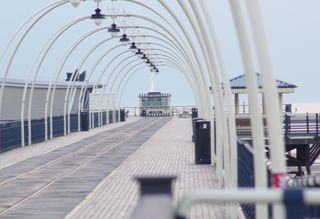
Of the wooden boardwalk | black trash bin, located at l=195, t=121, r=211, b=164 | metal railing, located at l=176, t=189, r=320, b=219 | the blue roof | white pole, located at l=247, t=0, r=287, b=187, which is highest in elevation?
the blue roof

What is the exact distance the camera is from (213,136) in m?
20.6

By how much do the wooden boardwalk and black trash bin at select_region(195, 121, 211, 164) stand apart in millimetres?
345

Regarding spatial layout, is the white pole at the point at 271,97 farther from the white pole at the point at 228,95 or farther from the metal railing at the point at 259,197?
the white pole at the point at 228,95

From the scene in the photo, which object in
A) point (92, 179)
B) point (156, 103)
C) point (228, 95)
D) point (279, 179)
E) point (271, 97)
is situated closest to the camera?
point (279, 179)

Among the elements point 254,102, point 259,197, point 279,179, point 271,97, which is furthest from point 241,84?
point 259,197

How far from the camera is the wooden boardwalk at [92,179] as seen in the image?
1339 cm

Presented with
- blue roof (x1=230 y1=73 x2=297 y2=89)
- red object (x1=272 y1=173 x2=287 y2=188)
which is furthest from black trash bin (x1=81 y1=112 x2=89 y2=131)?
red object (x1=272 y1=173 x2=287 y2=188)

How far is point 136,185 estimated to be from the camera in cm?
1689

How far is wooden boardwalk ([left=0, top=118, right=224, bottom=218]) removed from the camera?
527 inches

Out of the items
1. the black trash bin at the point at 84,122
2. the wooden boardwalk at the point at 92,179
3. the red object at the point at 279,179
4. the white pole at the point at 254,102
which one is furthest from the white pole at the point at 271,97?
the black trash bin at the point at 84,122

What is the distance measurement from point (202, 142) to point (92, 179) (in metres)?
4.48

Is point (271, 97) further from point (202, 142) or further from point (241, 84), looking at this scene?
Result: point (241, 84)

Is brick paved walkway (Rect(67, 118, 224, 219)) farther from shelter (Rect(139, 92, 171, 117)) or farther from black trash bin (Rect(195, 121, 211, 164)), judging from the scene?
shelter (Rect(139, 92, 171, 117))

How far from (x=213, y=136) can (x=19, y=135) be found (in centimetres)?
1387
